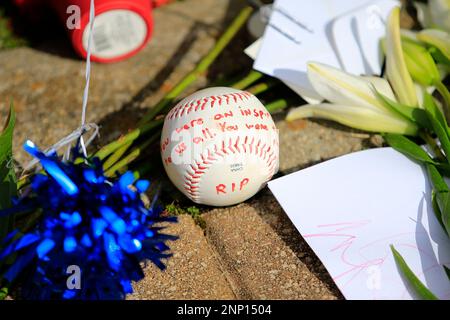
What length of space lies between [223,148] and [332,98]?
1.09ft

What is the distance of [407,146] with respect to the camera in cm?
121

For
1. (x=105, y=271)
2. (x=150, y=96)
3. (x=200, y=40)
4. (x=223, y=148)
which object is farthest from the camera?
(x=200, y=40)

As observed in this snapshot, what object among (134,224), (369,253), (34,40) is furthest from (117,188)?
(34,40)

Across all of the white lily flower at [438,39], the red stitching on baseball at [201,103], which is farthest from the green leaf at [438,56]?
the red stitching on baseball at [201,103]

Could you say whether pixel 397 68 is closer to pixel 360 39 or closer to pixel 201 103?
pixel 360 39

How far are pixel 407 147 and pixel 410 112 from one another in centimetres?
8

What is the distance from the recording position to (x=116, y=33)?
59.2 inches

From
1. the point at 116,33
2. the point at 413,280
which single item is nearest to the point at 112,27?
the point at 116,33

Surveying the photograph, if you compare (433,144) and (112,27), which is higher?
(112,27)

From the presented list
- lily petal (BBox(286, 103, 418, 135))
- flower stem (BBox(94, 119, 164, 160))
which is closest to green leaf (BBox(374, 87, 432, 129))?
lily petal (BBox(286, 103, 418, 135))

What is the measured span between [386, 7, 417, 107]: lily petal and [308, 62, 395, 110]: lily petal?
0.20 ft

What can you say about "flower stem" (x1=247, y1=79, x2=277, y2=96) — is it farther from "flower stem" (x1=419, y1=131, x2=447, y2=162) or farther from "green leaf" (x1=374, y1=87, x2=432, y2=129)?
"flower stem" (x1=419, y1=131, x2=447, y2=162)

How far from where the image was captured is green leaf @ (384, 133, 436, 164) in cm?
118

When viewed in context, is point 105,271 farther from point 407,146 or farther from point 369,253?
point 407,146
